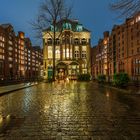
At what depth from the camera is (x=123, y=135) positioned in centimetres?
612

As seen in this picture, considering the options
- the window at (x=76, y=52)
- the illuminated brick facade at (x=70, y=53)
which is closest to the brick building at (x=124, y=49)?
the illuminated brick facade at (x=70, y=53)

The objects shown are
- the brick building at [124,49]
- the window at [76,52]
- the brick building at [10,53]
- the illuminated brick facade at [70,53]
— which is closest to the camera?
the illuminated brick facade at [70,53]

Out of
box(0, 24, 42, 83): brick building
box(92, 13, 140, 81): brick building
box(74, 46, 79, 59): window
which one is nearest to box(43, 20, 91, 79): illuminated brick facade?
box(74, 46, 79, 59): window

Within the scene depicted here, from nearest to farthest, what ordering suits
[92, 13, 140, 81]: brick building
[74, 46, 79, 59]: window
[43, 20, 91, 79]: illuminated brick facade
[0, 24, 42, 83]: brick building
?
[43, 20, 91, 79]: illuminated brick facade
[74, 46, 79, 59]: window
[92, 13, 140, 81]: brick building
[0, 24, 42, 83]: brick building

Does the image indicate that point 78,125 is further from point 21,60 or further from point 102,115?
point 21,60

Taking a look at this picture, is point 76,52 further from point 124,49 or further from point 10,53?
point 10,53

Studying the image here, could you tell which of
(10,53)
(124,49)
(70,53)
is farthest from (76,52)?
(10,53)

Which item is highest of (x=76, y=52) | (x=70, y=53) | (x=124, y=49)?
(x=124, y=49)

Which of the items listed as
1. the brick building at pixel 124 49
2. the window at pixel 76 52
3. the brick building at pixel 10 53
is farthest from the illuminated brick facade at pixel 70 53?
the brick building at pixel 10 53

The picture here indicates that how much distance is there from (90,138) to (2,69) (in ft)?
344

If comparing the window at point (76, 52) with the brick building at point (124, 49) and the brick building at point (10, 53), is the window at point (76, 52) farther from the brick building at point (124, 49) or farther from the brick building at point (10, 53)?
the brick building at point (10, 53)

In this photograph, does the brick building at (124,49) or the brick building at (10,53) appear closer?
the brick building at (124,49)

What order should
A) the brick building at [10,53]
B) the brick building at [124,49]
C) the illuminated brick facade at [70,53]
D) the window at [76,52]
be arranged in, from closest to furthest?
1. the illuminated brick facade at [70,53]
2. the window at [76,52]
3. the brick building at [124,49]
4. the brick building at [10,53]

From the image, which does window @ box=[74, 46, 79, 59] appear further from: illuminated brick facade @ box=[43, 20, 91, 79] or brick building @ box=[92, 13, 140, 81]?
brick building @ box=[92, 13, 140, 81]
